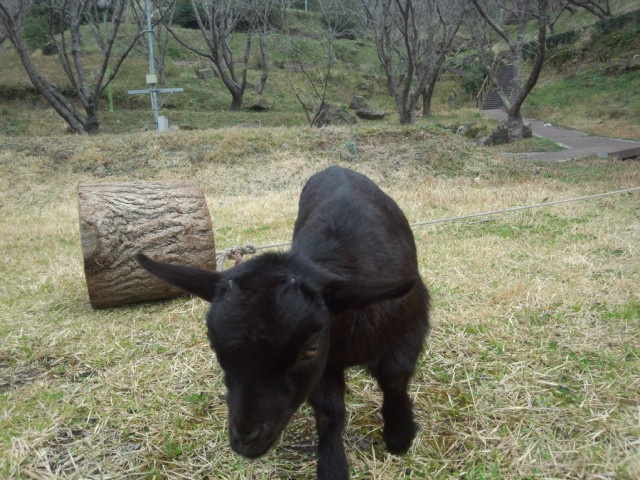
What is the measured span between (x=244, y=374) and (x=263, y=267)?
419mm

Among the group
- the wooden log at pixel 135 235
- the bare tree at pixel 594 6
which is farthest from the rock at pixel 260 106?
the wooden log at pixel 135 235

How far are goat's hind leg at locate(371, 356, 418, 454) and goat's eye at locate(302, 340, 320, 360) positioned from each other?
2.04ft

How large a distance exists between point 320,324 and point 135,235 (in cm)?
309

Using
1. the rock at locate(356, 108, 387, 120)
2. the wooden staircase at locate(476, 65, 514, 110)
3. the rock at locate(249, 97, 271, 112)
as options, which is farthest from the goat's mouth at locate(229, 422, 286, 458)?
the wooden staircase at locate(476, 65, 514, 110)

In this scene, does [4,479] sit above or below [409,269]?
below

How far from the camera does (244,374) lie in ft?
6.00

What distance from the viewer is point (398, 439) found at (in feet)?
8.46

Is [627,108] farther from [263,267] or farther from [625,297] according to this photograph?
[263,267]

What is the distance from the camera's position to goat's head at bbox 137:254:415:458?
1.80 meters

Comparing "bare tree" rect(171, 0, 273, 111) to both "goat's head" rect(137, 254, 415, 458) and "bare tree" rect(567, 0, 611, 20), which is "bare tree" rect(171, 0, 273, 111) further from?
"goat's head" rect(137, 254, 415, 458)

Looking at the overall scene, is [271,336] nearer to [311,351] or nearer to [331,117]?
[311,351]

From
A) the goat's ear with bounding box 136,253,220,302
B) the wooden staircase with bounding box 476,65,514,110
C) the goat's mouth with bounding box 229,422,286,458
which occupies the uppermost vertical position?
the wooden staircase with bounding box 476,65,514,110

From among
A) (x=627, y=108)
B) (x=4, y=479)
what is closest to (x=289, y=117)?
(x=627, y=108)

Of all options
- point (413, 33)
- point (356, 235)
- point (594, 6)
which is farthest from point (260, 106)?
point (356, 235)
